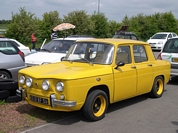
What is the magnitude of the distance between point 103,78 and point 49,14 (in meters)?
25.4

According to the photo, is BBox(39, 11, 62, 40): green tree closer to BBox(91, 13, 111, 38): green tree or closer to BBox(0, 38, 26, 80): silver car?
BBox(91, 13, 111, 38): green tree

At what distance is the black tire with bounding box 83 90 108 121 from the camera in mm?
5410

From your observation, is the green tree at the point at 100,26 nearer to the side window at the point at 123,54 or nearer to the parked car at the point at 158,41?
the parked car at the point at 158,41

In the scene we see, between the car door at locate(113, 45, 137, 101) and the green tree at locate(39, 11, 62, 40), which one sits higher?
the green tree at locate(39, 11, 62, 40)

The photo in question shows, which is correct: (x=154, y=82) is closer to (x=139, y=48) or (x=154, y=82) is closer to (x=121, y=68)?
(x=139, y=48)

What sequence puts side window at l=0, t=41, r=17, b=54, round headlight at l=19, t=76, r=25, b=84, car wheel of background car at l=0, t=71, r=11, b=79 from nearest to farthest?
round headlight at l=19, t=76, r=25, b=84, car wheel of background car at l=0, t=71, r=11, b=79, side window at l=0, t=41, r=17, b=54

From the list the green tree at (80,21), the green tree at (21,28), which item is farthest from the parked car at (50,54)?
the green tree at (80,21)

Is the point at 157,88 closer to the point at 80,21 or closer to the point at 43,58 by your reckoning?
the point at 43,58

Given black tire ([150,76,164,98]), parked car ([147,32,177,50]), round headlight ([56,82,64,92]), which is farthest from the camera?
parked car ([147,32,177,50])

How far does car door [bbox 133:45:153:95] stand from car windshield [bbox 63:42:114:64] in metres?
0.92

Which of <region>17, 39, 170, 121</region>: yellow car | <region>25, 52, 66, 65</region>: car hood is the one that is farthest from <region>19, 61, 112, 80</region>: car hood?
<region>25, 52, 66, 65</region>: car hood

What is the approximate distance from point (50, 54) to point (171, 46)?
4.36m

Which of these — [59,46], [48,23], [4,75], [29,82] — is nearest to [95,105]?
[29,82]

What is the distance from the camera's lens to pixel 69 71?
18.0 feet
